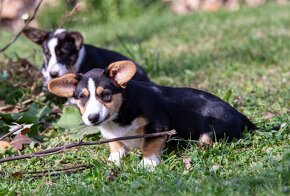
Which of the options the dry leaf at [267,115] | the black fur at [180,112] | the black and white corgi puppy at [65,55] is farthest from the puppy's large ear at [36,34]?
the dry leaf at [267,115]

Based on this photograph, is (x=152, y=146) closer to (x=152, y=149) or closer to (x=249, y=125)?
(x=152, y=149)

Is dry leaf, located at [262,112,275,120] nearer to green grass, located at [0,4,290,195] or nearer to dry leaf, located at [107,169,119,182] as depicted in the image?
green grass, located at [0,4,290,195]

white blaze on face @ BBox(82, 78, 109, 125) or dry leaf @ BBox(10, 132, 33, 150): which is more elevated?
white blaze on face @ BBox(82, 78, 109, 125)

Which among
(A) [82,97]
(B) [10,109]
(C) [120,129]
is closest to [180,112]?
(C) [120,129]

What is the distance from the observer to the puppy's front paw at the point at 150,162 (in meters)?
4.85

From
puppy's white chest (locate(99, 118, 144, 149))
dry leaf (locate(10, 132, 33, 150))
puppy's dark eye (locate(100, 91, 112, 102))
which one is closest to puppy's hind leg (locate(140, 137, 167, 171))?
puppy's white chest (locate(99, 118, 144, 149))

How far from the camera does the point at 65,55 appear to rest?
731 cm

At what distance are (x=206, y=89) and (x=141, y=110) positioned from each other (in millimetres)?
2570

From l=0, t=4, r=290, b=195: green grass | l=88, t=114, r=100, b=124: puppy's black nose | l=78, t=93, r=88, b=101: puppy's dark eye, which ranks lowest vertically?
l=0, t=4, r=290, b=195: green grass

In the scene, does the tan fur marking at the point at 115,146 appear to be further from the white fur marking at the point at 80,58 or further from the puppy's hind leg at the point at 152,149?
the white fur marking at the point at 80,58

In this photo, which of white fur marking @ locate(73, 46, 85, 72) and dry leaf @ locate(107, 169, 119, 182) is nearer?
dry leaf @ locate(107, 169, 119, 182)

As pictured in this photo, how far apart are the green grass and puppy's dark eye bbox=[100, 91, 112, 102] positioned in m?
0.49

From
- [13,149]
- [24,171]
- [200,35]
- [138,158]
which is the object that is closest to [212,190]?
[138,158]

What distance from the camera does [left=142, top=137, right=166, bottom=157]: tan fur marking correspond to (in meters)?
5.10
